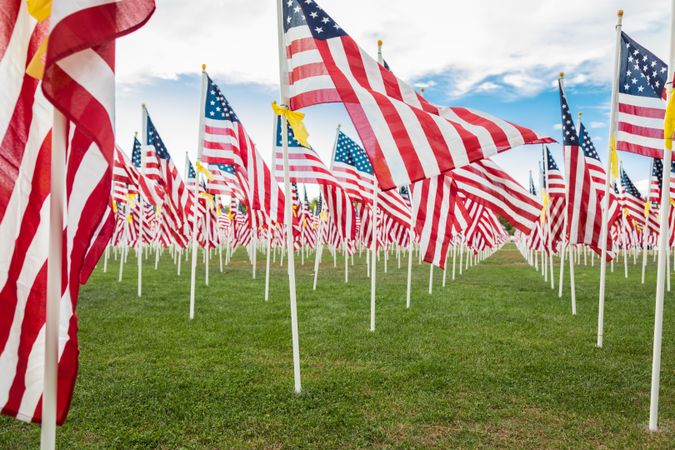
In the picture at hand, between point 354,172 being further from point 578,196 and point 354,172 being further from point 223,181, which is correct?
point 578,196

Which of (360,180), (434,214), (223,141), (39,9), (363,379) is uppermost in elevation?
(223,141)

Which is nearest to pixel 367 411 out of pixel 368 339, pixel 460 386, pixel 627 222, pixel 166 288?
pixel 460 386

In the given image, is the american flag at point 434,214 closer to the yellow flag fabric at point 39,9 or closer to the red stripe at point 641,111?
the red stripe at point 641,111

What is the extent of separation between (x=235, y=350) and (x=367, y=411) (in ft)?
12.3

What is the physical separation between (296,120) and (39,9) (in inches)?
147

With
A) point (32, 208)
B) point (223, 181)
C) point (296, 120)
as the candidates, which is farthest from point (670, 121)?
point (223, 181)

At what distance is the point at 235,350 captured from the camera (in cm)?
952

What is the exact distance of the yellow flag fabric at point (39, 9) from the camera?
312 centimetres

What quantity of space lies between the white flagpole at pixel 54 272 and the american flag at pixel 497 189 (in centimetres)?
848

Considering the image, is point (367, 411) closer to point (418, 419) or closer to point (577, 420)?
point (418, 419)

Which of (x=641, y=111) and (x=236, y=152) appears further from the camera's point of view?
(x=236, y=152)

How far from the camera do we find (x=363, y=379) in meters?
7.80

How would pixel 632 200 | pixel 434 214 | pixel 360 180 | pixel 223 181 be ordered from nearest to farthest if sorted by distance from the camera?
pixel 434 214, pixel 360 180, pixel 223 181, pixel 632 200

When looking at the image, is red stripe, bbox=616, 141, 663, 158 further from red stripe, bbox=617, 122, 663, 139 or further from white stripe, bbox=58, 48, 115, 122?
white stripe, bbox=58, 48, 115, 122
